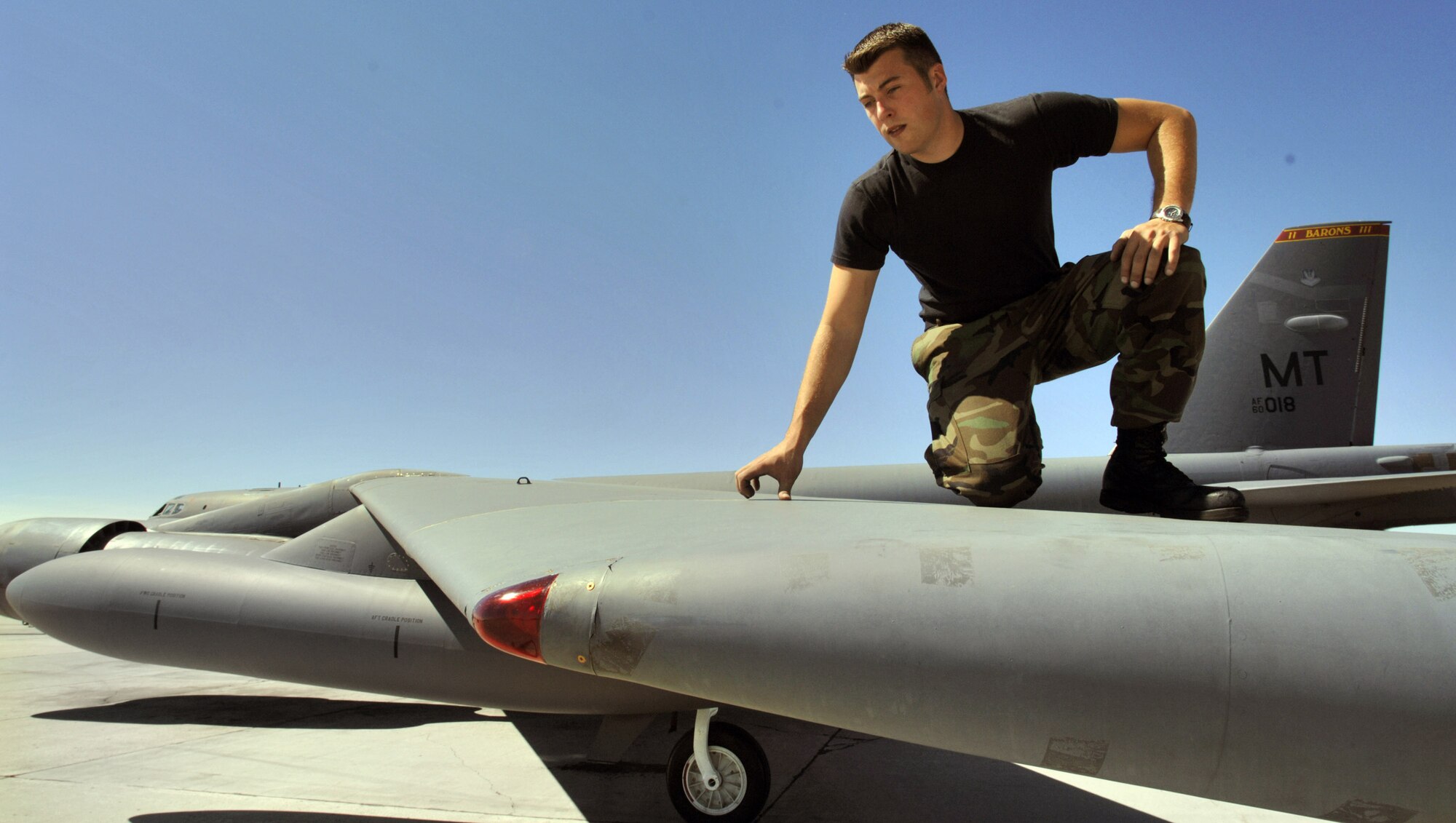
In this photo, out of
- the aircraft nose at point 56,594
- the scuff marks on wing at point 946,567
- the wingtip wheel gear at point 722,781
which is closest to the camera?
the scuff marks on wing at point 946,567

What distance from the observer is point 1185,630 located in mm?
1116

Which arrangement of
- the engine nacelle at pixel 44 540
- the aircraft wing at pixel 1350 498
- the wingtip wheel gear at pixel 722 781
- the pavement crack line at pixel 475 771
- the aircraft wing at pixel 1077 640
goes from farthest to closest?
the engine nacelle at pixel 44 540 → the aircraft wing at pixel 1350 498 → the pavement crack line at pixel 475 771 → the wingtip wheel gear at pixel 722 781 → the aircraft wing at pixel 1077 640

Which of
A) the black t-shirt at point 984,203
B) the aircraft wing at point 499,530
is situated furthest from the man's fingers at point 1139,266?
the aircraft wing at point 499,530

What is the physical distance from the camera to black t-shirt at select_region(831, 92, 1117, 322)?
243cm

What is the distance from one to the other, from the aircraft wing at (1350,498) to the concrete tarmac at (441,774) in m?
2.90

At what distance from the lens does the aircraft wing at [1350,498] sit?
5.54 meters

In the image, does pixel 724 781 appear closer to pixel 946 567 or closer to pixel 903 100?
pixel 946 567

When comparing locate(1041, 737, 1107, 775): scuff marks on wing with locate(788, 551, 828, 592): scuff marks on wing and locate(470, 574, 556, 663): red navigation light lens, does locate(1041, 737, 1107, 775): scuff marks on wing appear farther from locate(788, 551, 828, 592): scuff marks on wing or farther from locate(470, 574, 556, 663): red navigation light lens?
locate(470, 574, 556, 663): red navigation light lens

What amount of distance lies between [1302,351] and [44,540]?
10419mm

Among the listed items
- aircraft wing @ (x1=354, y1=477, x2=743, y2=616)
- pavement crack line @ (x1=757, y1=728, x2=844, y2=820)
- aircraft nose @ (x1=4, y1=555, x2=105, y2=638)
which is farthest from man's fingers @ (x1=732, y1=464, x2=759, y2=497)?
aircraft nose @ (x1=4, y1=555, x2=105, y2=638)

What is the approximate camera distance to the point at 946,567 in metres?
1.26

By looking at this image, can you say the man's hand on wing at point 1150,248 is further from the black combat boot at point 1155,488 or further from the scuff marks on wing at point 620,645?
the scuff marks on wing at point 620,645

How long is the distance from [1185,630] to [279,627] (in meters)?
4.13

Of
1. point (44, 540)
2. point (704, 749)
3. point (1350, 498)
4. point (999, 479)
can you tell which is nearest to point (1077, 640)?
point (999, 479)
